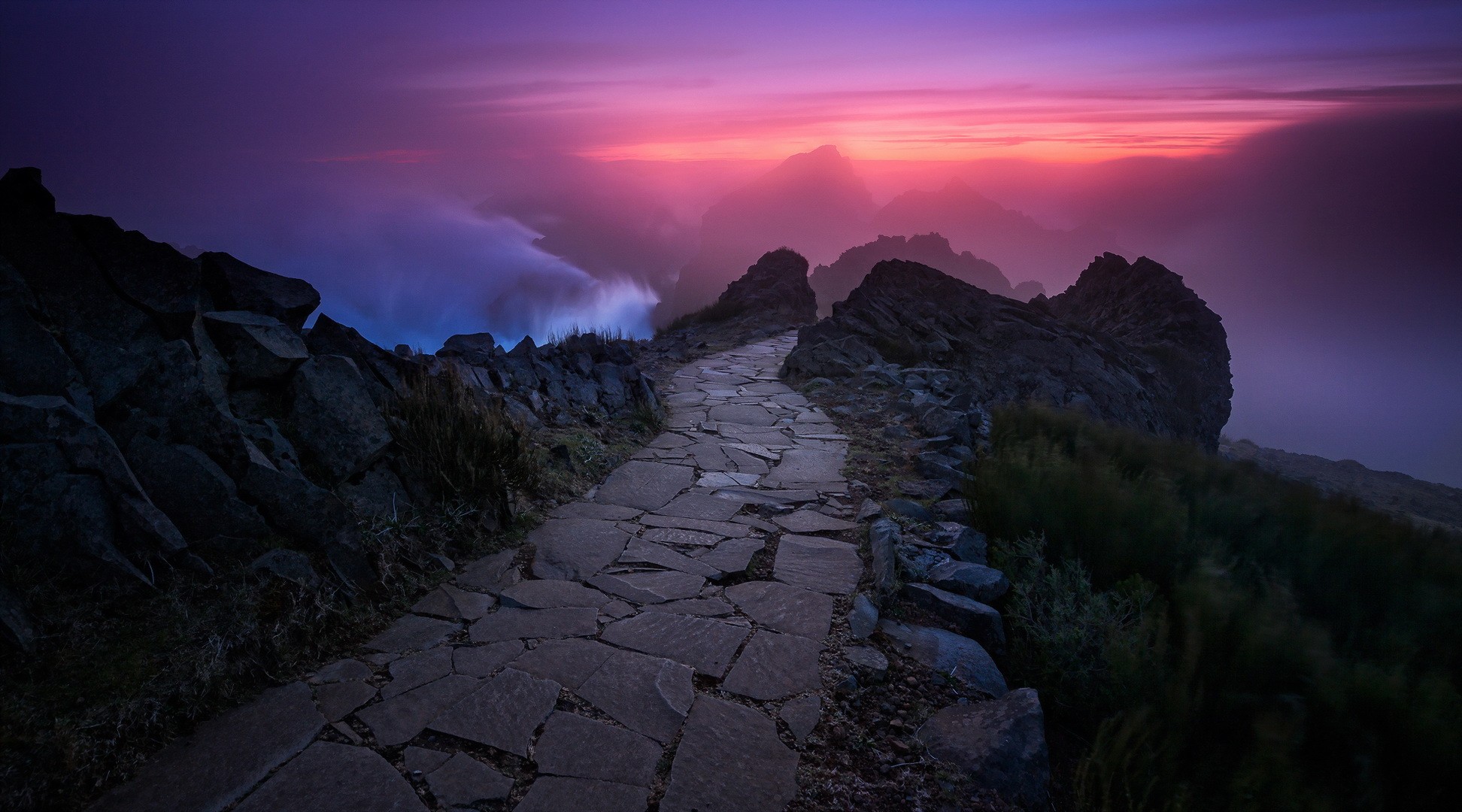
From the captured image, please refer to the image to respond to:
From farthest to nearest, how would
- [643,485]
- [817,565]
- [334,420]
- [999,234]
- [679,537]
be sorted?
[999,234], [643,485], [679,537], [817,565], [334,420]

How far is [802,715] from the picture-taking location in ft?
8.84

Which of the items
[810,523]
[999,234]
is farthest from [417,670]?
[999,234]

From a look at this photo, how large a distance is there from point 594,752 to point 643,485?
10.5 feet

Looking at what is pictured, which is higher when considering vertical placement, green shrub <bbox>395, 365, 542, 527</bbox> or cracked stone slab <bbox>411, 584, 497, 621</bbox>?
green shrub <bbox>395, 365, 542, 527</bbox>

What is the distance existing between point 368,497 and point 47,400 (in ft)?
4.52

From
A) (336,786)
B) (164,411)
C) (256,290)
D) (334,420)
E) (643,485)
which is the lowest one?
(643,485)

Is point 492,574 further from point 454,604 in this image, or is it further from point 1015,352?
point 1015,352

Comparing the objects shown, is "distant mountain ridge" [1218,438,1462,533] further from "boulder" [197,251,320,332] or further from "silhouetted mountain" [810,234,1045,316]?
"silhouetted mountain" [810,234,1045,316]

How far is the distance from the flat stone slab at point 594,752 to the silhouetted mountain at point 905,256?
3202 inches

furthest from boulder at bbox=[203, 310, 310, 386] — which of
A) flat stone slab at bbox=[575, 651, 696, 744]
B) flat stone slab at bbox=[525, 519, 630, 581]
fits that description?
flat stone slab at bbox=[575, 651, 696, 744]

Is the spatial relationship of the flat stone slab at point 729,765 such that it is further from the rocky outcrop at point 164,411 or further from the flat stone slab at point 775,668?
the rocky outcrop at point 164,411

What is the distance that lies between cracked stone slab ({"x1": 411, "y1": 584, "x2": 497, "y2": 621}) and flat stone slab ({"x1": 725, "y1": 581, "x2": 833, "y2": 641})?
4.31 ft

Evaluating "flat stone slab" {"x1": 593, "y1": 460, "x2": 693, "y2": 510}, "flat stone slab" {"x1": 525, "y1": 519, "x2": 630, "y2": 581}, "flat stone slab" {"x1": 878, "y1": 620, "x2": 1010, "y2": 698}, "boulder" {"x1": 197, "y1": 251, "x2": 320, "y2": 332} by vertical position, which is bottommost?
"flat stone slab" {"x1": 593, "y1": 460, "x2": 693, "y2": 510}

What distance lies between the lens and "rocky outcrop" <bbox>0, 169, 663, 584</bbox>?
271cm
